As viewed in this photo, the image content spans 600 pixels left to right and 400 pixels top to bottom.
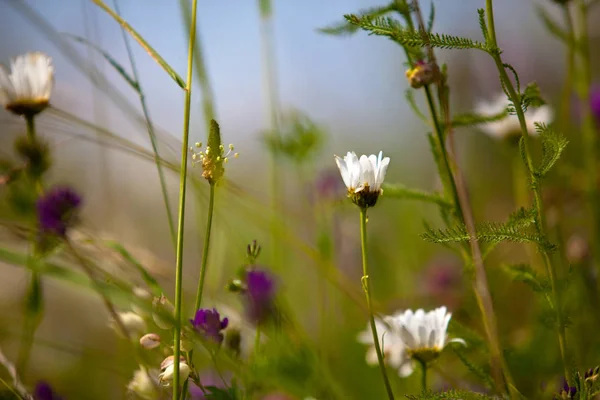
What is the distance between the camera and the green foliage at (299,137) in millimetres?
1030

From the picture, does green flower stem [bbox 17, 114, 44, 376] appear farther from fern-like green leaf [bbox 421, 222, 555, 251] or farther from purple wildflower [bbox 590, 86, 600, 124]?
purple wildflower [bbox 590, 86, 600, 124]

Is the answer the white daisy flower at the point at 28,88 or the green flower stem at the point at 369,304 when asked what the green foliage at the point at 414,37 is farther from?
the white daisy flower at the point at 28,88

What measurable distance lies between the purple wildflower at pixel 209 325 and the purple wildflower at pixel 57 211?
0.16 m

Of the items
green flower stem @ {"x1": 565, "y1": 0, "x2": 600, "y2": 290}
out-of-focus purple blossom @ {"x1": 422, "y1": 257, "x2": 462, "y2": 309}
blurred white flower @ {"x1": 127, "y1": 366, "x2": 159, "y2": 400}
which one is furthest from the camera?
out-of-focus purple blossom @ {"x1": 422, "y1": 257, "x2": 462, "y2": 309}

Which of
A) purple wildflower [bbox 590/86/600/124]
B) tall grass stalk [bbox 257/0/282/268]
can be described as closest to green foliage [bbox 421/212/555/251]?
tall grass stalk [bbox 257/0/282/268]

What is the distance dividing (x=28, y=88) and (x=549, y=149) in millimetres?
481

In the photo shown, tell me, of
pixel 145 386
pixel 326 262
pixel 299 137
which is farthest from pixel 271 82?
pixel 145 386

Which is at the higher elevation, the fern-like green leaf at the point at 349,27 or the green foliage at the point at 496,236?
the fern-like green leaf at the point at 349,27

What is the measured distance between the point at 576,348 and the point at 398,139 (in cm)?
149

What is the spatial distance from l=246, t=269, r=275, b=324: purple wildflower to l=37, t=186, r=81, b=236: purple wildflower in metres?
0.17

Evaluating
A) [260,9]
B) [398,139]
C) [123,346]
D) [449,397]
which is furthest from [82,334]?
[449,397]

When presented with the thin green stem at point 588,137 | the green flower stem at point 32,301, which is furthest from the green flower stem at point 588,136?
the green flower stem at point 32,301

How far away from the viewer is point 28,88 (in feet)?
2.09

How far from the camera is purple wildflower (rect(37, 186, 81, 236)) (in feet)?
1.92
